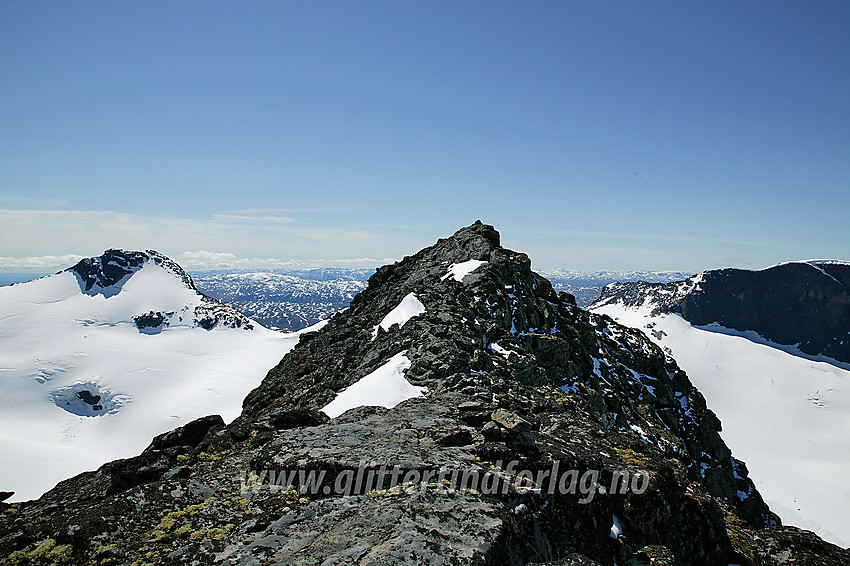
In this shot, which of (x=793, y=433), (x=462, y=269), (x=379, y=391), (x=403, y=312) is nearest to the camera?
(x=379, y=391)

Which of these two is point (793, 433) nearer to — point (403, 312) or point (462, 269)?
point (462, 269)

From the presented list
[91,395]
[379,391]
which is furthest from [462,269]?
[91,395]

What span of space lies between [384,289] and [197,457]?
112 feet

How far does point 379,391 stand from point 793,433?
19972cm

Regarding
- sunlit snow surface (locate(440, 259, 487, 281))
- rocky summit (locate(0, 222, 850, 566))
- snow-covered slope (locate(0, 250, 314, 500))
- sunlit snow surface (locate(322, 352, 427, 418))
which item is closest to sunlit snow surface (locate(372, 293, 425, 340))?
sunlit snow surface (locate(440, 259, 487, 281))

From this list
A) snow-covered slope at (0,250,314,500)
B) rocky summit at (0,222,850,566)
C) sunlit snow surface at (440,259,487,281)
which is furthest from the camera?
snow-covered slope at (0,250,314,500)

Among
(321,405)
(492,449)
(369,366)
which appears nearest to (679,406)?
(369,366)

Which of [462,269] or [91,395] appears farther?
[91,395]

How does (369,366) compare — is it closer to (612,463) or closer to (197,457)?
(197,457)

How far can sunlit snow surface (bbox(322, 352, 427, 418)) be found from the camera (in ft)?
56.6

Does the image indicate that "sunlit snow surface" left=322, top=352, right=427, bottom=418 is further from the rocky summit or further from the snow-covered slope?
the snow-covered slope

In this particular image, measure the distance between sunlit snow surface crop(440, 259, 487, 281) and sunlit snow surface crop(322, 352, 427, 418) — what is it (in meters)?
14.2

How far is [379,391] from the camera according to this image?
1833cm

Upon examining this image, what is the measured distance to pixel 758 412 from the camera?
167 m
